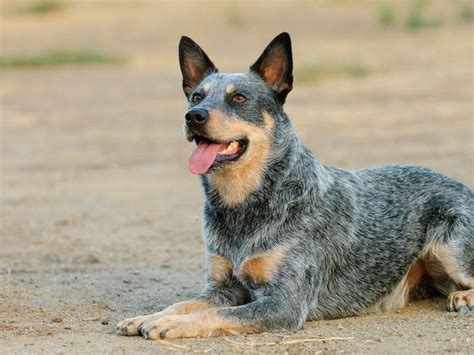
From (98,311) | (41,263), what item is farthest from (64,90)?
(98,311)

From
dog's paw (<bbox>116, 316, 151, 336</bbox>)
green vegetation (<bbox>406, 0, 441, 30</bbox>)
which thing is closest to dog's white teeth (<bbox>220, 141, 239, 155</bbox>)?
dog's paw (<bbox>116, 316, 151, 336</bbox>)

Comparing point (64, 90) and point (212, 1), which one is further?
point (212, 1)

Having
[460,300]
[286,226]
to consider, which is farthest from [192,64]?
[460,300]

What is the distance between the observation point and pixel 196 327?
23.0 ft

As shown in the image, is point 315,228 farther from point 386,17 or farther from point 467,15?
point 467,15

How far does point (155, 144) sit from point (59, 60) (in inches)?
339

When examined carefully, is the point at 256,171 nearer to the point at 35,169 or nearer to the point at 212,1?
the point at 35,169

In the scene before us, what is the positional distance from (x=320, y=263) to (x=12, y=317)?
2.15 m

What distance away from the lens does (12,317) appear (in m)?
7.85

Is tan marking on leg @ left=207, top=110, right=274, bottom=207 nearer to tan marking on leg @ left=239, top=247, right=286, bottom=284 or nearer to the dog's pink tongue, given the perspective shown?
the dog's pink tongue

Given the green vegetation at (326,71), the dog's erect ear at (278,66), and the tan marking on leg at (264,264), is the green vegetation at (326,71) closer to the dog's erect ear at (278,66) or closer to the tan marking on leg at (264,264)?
the dog's erect ear at (278,66)

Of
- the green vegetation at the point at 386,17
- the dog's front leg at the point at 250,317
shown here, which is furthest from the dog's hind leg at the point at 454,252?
the green vegetation at the point at 386,17

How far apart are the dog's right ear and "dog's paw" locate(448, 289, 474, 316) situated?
2.29 meters

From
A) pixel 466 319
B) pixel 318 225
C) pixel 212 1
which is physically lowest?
pixel 466 319
